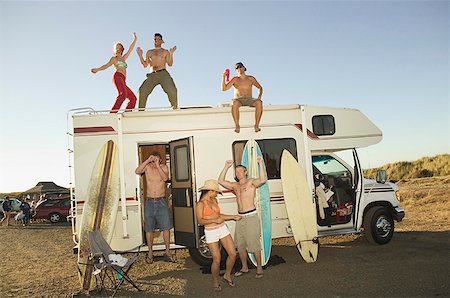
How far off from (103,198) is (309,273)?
385cm

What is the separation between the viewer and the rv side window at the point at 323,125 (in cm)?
844

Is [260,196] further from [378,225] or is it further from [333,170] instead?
[378,225]

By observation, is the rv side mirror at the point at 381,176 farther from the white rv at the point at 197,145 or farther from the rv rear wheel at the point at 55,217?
the rv rear wheel at the point at 55,217

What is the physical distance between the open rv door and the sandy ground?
75 centimetres

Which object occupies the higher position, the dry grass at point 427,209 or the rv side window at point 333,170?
the rv side window at point 333,170

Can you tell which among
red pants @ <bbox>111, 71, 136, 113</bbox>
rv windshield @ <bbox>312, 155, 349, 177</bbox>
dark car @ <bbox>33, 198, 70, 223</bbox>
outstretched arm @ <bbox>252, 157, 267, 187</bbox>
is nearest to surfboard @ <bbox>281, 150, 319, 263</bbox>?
outstretched arm @ <bbox>252, 157, 267, 187</bbox>

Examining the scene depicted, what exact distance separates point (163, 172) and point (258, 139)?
1.92 meters

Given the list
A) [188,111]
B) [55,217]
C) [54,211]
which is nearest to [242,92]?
[188,111]

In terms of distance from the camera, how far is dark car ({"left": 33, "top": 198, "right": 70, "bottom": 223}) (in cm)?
2056

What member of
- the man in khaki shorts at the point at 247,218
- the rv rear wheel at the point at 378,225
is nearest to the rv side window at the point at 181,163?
the man in khaki shorts at the point at 247,218

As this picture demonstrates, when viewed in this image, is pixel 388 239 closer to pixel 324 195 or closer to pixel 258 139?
pixel 324 195

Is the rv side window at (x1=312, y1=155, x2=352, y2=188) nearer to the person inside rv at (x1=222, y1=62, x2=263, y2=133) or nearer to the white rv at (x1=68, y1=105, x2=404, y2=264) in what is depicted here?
the white rv at (x1=68, y1=105, x2=404, y2=264)

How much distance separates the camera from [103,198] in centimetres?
754

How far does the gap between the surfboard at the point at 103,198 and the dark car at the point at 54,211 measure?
46.7 ft
